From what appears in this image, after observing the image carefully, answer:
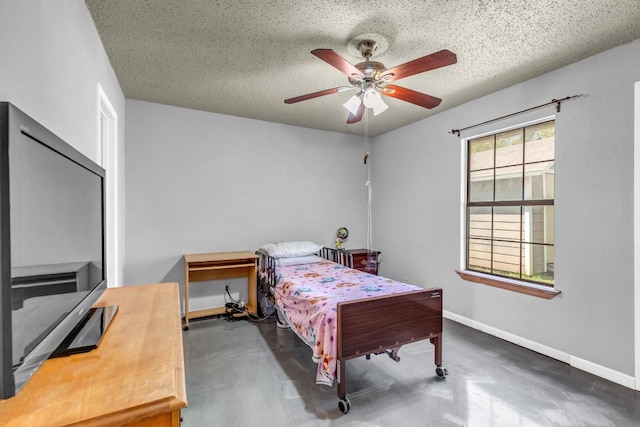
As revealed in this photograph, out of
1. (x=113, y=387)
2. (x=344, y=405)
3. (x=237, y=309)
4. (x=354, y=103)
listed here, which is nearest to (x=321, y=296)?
(x=344, y=405)

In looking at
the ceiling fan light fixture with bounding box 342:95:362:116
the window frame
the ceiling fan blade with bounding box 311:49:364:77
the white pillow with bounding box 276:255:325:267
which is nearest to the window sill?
the window frame

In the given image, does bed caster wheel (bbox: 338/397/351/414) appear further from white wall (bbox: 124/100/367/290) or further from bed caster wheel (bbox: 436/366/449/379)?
white wall (bbox: 124/100/367/290)

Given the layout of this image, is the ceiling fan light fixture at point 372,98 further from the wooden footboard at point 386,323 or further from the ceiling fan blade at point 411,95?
the wooden footboard at point 386,323

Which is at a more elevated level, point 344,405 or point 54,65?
point 54,65

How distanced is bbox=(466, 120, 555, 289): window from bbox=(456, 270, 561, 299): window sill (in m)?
0.08

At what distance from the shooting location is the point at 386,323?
2197 millimetres

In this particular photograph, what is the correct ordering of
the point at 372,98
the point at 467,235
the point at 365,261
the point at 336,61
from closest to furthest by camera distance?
the point at 336,61 → the point at 372,98 → the point at 467,235 → the point at 365,261

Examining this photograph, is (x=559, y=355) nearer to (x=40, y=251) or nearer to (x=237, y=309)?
(x=237, y=309)

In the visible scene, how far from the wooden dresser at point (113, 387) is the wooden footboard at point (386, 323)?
3.97ft

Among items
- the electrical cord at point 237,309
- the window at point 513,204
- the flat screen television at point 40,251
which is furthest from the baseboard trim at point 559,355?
the flat screen television at point 40,251

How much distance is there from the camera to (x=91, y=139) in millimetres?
1878

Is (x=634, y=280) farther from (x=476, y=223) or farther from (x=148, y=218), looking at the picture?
(x=148, y=218)

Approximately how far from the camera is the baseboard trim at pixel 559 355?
225cm

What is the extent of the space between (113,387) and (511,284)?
328 centimetres
